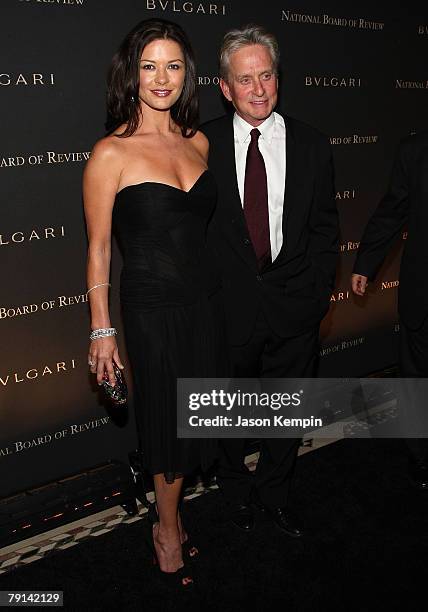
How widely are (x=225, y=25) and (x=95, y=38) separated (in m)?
0.75

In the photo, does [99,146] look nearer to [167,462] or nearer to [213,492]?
[167,462]

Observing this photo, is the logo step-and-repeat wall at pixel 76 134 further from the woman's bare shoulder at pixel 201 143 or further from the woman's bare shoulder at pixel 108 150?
the woman's bare shoulder at pixel 108 150

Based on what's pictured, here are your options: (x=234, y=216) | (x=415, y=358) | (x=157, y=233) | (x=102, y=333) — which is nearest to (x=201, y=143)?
(x=234, y=216)

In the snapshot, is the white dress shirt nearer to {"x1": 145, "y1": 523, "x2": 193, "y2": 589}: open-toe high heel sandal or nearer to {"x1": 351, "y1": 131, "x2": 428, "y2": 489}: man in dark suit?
{"x1": 351, "y1": 131, "x2": 428, "y2": 489}: man in dark suit

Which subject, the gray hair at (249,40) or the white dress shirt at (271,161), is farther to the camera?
the white dress shirt at (271,161)


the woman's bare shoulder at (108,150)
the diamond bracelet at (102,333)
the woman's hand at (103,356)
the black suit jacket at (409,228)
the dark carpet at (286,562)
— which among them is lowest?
the dark carpet at (286,562)

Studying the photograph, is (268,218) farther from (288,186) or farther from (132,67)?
(132,67)

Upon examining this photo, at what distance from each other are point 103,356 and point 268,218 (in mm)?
928

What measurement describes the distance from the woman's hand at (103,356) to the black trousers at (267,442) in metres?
0.65

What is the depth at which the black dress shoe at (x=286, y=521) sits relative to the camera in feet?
9.96

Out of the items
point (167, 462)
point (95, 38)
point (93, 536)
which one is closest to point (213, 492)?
point (93, 536)

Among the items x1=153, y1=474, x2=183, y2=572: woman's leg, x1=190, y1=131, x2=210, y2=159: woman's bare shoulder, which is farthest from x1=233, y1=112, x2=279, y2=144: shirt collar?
x1=153, y1=474, x2=183, y2=572: woman's leg

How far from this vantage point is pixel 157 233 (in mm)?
2365

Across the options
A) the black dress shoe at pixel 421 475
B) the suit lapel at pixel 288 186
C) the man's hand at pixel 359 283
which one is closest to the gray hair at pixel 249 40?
the suit lapel at pixel 288 186
